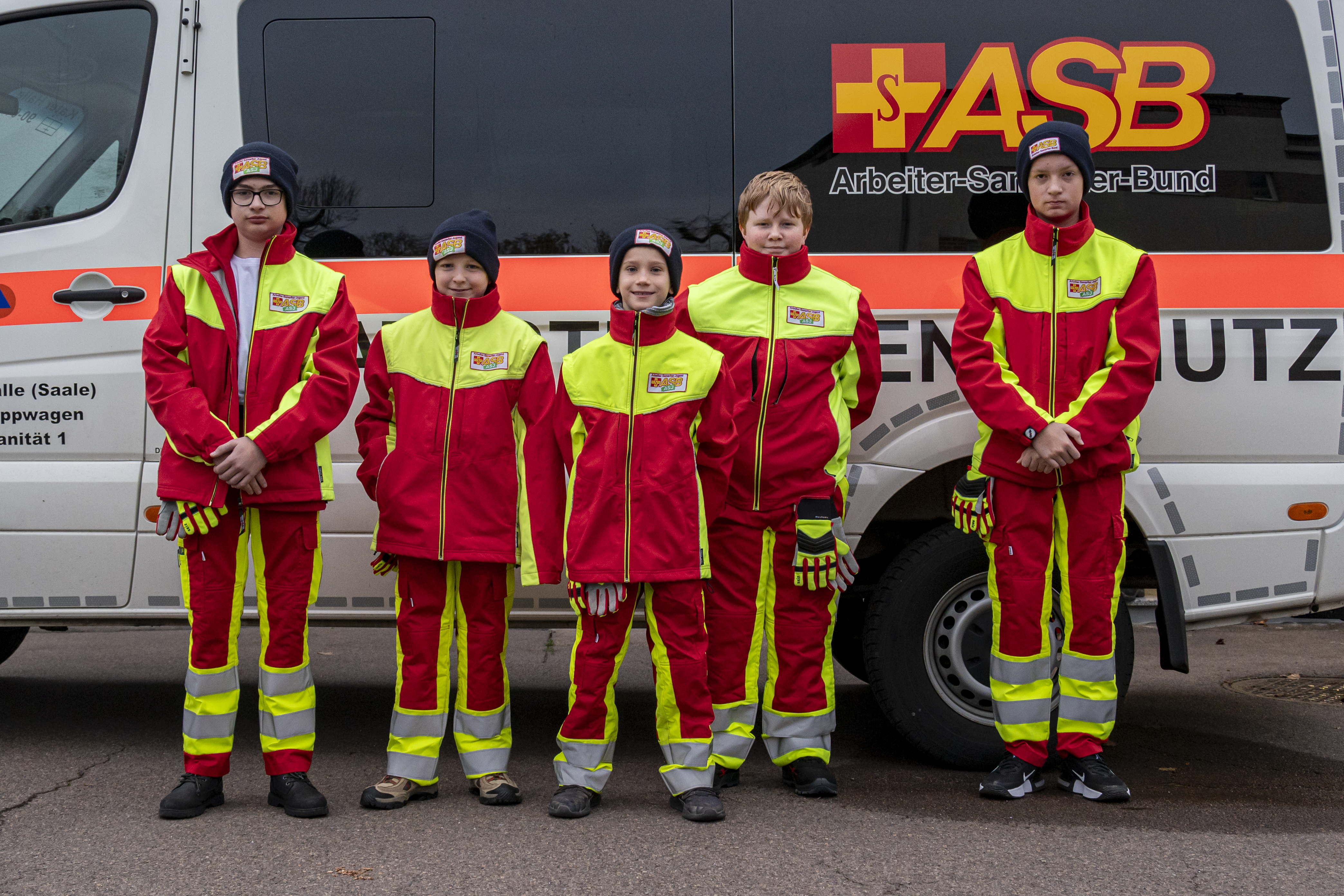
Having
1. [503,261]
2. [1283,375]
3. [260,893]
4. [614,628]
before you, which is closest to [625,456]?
[614,628]

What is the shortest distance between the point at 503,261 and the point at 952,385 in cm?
147

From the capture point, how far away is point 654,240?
3383mm

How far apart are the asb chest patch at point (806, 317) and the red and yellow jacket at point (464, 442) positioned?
0.74 metres

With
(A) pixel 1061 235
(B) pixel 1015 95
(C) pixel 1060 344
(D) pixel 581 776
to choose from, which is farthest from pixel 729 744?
(B) pixel 1015 95

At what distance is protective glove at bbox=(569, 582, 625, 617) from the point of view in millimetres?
3348

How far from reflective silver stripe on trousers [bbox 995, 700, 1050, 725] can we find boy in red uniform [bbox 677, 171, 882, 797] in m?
0.52

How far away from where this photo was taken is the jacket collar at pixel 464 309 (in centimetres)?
348

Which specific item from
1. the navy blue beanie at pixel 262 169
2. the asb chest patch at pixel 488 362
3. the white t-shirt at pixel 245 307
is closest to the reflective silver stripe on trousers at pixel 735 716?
the asb chest patch at pixel 488 362

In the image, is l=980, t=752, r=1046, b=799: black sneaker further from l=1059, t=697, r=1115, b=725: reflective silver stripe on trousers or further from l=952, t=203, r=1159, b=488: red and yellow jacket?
l=952, t=203, r=1159, b=488: red and yellow jacket

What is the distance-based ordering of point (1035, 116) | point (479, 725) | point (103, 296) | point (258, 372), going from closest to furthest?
point (258, 372) < point (479, 725) < point (1035, 116) < point (103, 296)

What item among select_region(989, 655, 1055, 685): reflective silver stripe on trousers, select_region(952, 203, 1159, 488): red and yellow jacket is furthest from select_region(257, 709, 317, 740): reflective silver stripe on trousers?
select_region(952, 203, 1159, 488): red and yellow jacket

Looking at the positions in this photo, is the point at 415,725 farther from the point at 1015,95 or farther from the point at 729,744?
the point at 1015,95

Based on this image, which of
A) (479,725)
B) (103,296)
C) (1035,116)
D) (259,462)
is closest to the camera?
(259,462)

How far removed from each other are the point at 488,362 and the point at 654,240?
59cm
